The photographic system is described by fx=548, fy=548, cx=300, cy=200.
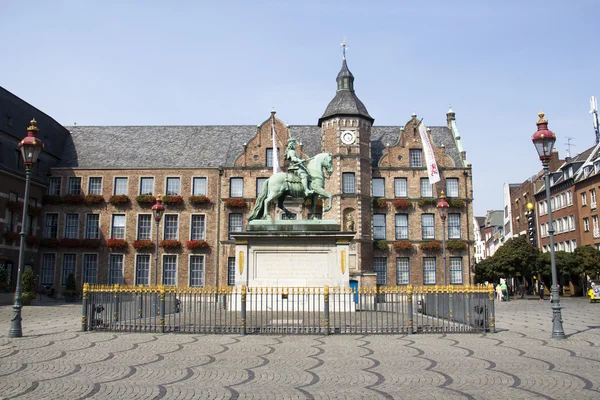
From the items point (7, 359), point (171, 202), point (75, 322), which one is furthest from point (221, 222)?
point (7, 359)

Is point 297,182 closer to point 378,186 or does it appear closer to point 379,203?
point 379,203

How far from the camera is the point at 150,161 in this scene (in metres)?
50.4

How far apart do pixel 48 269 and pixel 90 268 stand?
3.80m

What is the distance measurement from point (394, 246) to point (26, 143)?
116 feet

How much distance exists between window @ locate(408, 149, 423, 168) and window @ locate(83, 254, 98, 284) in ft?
96.3

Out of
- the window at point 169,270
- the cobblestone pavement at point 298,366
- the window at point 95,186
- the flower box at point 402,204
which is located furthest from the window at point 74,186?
the cobblestone pavement at point 298,366

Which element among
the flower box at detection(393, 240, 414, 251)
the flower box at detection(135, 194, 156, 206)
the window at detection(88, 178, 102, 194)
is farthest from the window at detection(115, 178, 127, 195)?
the flower box at detection(393, 240, 414, 251)

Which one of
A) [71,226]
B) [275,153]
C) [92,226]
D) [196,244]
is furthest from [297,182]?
→ [71,226]

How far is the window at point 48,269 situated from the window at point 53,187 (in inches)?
217

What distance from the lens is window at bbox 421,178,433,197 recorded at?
4909 cm

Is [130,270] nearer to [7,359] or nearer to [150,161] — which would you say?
[150,161]

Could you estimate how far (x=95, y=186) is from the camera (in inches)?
1941

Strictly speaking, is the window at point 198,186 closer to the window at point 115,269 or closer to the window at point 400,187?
the window at point 115,269

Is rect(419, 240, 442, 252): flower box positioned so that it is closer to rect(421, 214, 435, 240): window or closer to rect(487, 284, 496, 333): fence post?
rect(421, 214, 435, 240): window
